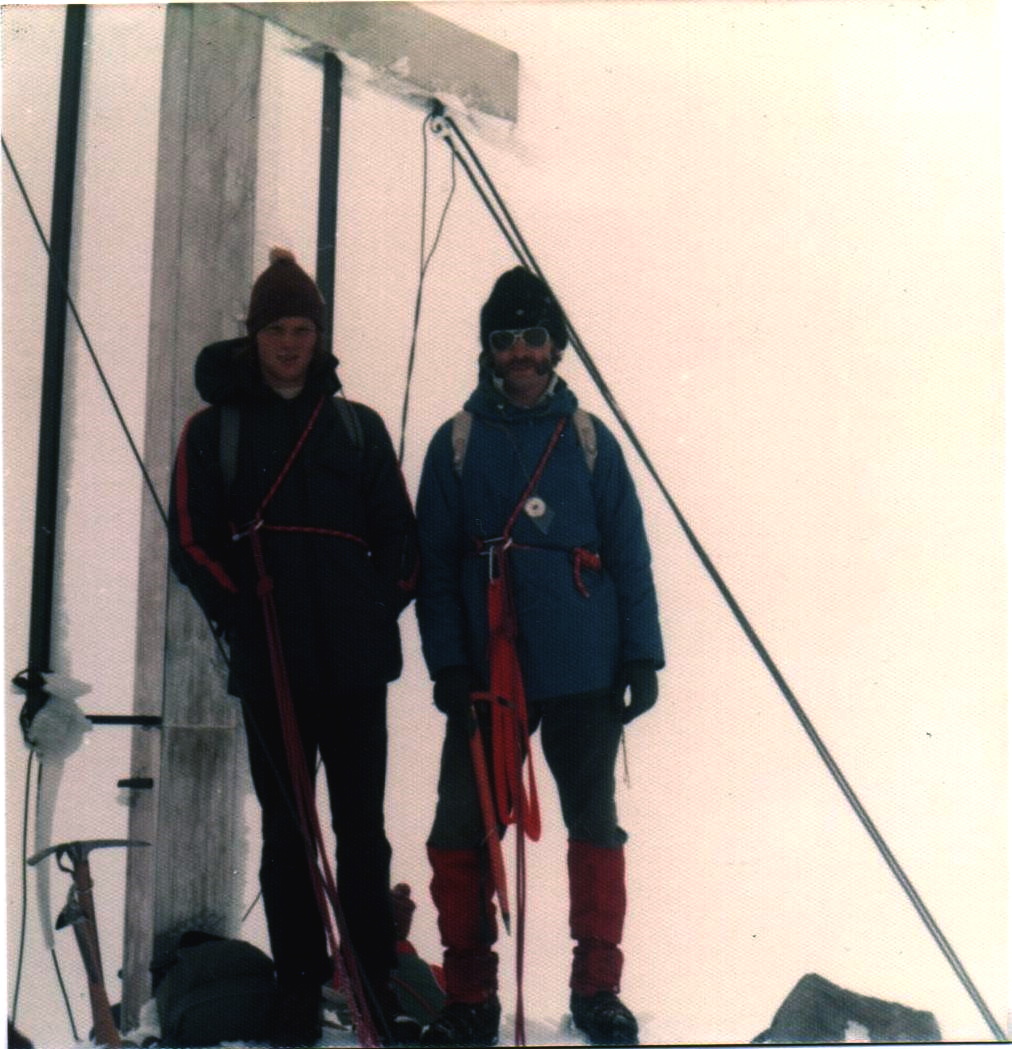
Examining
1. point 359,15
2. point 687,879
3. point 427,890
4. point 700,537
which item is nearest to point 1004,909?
point 687,879

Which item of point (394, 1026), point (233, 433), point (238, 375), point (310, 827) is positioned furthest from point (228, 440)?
point (394, 1026)

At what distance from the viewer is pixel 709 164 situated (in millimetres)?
2963

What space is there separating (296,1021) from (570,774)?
60 cm

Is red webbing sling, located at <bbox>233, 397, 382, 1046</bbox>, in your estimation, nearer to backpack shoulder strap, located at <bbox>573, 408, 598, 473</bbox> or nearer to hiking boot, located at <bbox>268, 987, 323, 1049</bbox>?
hiking boot, located at <bbox>268, 987, 323, 1049</bbox>

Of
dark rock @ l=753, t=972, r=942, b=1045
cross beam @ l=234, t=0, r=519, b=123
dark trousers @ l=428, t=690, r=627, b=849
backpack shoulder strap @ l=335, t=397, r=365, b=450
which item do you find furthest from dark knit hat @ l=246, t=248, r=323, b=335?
dark rock @ l=753, t=972, r=942, b=1045

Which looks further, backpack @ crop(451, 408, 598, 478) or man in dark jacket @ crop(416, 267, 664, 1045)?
backpack @ crop(451, 408, 598, 478)

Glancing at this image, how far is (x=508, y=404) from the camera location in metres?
2.49

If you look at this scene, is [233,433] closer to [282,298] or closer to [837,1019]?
[282,298]

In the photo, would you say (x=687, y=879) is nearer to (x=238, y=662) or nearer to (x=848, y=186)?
(x=238, y=662)

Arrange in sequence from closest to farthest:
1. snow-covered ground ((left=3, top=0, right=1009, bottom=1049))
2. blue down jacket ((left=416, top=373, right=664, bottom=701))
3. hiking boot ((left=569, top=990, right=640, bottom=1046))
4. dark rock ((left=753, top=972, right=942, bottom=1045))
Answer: hiking boot ((left=569, top=990, right=640, bottom=1046))
blue down jacket ((left=416, top=373, right=664, bottom=701))
dark rock ((left=753, top=972, right=942, bottom=1045))
snow-covered ground ((left=3, top=0, right=1009, bottom=1049))

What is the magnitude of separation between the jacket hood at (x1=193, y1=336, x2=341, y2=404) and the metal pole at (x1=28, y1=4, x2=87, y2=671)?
0.44 meters

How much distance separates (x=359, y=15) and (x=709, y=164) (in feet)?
2.64

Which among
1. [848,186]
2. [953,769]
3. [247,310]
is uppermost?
[848,186]

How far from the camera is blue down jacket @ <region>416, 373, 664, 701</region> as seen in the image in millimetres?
2375
